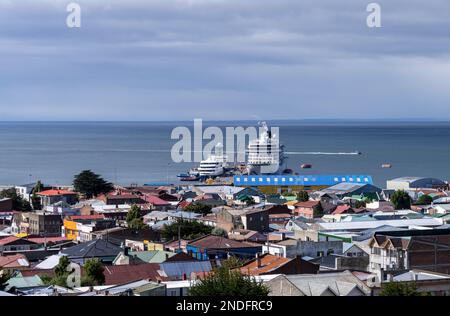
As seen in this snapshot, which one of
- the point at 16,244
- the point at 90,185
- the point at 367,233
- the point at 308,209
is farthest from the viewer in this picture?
the point at 90,185

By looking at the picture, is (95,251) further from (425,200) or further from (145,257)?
(425,200)

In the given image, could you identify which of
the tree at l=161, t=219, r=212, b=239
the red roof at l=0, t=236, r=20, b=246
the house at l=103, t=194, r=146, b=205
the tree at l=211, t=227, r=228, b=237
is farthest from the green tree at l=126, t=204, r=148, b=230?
the house at l=103, t=194, r=146, b=205

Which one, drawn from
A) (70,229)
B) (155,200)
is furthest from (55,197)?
(70,229)

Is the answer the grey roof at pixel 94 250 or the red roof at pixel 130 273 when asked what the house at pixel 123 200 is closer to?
the grey roof at pixel 94 250

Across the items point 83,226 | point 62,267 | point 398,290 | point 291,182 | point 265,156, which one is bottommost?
point 83,226

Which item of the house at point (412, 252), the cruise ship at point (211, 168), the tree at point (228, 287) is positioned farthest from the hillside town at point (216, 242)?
the cruise ship at point (211, 168)

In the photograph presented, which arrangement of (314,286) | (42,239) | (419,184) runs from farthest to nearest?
(419,184), (42,239), (314,286)
